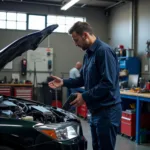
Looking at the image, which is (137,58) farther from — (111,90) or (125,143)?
(111,90)

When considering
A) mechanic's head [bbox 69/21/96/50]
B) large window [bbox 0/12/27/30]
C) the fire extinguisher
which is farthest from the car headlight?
large window [bbox 0/12/27/30]

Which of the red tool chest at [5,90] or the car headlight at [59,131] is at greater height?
the car headlight at [59,131]

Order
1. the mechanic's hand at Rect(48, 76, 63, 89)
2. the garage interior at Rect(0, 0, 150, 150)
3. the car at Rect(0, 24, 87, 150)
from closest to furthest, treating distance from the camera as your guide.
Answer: the car at Rect(0, 24, 87, 150), the mechanic's hand at Rect(48, 76, 63, 89), the garage interior at Rect(0, 0, 150, 150)

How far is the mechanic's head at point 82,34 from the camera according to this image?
7.80ft

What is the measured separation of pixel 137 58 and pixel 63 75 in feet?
9.09

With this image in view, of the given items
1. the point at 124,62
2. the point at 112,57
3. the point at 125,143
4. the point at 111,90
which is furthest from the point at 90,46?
the point at 124,62

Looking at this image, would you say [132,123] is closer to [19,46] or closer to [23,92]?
[19,46]

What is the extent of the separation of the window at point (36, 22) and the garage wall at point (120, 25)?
2.30 metres

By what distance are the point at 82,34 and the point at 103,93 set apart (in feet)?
1.76

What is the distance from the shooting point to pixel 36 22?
30.0 feet

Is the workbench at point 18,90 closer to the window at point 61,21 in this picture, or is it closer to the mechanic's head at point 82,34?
the window at point 61,21

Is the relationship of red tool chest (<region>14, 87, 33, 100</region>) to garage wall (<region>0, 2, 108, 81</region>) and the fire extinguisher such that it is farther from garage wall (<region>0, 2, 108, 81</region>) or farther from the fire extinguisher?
garage wall (<region>0, 2, 108, 81</region>)

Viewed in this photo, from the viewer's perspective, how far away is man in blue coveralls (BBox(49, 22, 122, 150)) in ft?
7.39

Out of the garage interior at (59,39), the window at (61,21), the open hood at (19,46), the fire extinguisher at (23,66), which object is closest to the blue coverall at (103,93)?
the open hood at (19,46)
